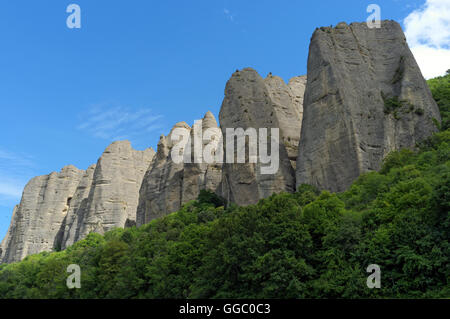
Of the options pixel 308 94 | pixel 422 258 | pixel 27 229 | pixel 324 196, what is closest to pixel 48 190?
pixel 27 229

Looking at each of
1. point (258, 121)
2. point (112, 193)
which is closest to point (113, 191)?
point (112, 193)

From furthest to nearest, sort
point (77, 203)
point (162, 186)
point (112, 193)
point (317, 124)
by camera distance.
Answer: point (77, 203)
point (112, 193)
point (162, 186)
point (317, 124)

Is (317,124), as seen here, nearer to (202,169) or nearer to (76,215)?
(202,169)

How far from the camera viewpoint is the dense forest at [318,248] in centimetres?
2798

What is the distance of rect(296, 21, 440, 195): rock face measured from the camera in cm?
4681

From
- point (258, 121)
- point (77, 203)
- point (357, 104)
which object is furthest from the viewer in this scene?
point (77, 203)

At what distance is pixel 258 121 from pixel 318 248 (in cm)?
2611

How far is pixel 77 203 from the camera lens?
9906 cm

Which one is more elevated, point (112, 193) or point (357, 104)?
point (357, 104)

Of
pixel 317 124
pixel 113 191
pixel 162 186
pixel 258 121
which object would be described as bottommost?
pixel 162 186

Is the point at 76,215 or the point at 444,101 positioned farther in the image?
the point at 76,215

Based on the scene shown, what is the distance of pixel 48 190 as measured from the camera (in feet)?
350

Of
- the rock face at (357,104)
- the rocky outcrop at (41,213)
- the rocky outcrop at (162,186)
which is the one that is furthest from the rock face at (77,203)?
the rock face at (357,104)
